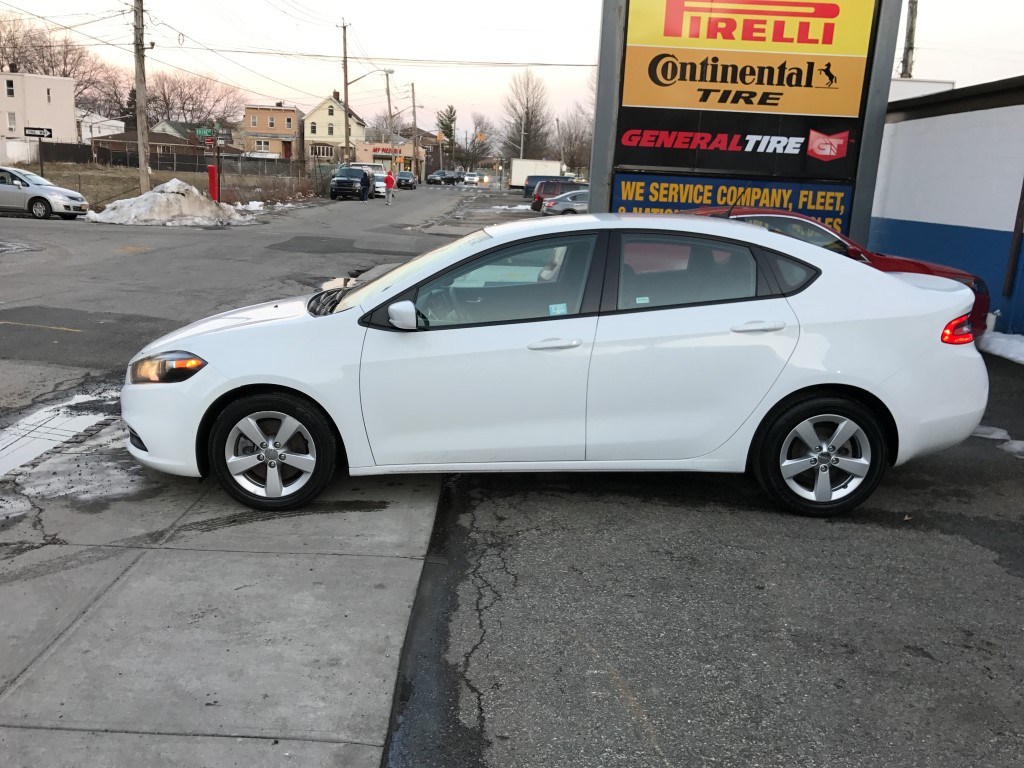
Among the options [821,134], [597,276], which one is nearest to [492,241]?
[597,276]

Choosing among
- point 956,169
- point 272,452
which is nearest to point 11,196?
point 956,169

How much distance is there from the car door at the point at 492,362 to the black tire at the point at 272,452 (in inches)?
11.4

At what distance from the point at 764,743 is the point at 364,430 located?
98.1 inches

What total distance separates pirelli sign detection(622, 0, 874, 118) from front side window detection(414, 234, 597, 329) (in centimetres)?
690

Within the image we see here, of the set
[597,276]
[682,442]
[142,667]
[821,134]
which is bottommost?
[142,667]

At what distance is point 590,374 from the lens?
438 centimetres

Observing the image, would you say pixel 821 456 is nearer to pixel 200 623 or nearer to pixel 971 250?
pixel 200 623

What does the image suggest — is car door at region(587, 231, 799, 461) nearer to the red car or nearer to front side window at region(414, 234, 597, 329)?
front side window at region(414, 234, 597, 329)

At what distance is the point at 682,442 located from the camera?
14.9ft

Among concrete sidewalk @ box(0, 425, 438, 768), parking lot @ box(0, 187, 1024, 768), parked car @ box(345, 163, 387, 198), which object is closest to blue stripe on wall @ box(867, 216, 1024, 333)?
parking lot @ box(0, 187, 1024, 768)

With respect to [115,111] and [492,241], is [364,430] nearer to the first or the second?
[492,241]

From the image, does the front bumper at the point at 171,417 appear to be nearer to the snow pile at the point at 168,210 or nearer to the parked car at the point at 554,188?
the snow pile at the point at 168,210

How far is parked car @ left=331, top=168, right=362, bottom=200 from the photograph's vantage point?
4366 centimetres

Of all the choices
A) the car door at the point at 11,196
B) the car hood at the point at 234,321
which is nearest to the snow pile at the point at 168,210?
the car door at the point at 11,196
